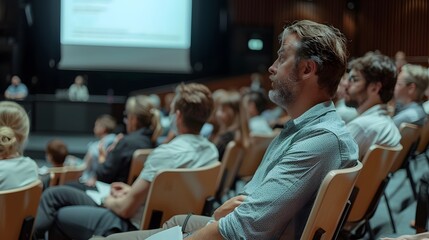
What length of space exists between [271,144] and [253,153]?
2776 mm

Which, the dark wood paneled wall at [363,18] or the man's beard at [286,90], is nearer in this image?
the man's beard at [286,90]

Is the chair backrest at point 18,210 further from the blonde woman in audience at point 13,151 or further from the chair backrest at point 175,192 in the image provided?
the chair backrest at point 175,192

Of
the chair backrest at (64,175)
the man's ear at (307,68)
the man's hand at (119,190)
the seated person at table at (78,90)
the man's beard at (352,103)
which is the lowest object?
the seated person at table at (78,90)

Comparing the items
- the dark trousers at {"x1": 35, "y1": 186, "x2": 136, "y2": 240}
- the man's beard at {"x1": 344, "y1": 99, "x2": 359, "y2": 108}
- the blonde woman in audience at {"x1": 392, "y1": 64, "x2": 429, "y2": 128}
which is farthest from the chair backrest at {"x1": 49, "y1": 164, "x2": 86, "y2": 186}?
the blonde woman in audience at {"x1": 392, "y1": 64, "x2": 429, "y2": 128}

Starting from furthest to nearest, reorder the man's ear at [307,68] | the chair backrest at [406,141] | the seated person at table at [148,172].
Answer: the chair backrest at [406,141] < the seated person at table at [148,172] < the man's ear at [307,68]

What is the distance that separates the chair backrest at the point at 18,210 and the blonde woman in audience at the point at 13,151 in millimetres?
95

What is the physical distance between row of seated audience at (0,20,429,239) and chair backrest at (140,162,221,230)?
151 millimetres

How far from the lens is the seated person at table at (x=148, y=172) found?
2.88 m

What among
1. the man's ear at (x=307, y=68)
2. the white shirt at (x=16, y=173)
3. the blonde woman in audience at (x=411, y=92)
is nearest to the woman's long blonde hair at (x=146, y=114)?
the white shirt at (x=16, y=173)

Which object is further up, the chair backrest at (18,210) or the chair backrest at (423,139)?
the chair backrest at (18,210)

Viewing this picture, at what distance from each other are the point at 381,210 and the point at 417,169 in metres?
1.75

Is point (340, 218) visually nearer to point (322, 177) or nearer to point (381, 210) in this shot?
point (322, 177)

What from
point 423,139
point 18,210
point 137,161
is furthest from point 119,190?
point 423,139

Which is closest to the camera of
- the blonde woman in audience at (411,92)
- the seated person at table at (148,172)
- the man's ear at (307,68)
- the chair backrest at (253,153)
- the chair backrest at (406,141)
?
the man's ear at (307,68)
